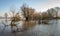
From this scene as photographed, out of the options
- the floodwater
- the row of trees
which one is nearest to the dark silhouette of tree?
the row of trees

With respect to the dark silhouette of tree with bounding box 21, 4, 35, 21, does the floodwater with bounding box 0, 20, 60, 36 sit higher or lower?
lower

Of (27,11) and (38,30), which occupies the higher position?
(27,11)

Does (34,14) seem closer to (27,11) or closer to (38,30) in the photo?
(27,11)

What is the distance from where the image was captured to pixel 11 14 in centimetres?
219

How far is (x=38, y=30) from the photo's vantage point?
2219 mm

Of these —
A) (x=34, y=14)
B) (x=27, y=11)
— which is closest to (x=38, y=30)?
(x=34, y=14)

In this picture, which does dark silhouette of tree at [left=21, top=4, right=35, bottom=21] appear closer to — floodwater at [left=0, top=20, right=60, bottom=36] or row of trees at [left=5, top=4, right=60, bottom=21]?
row of trees at [left=5, top=4, right=60, bottom=21]

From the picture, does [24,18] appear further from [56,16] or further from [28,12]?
[56,16]

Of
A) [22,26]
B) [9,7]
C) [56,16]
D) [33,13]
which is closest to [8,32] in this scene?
[22,26]

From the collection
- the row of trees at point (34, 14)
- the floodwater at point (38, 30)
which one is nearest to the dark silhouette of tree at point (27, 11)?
the row of trees at point (34, 14)

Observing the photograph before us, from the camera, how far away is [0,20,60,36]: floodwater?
7.09 ft

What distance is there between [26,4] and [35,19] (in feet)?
1.20

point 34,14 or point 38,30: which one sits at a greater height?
point 34,14

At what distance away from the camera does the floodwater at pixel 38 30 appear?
2.16m
